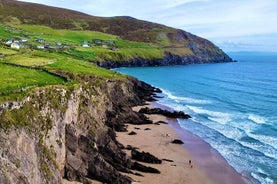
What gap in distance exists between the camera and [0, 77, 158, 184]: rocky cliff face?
31.0m

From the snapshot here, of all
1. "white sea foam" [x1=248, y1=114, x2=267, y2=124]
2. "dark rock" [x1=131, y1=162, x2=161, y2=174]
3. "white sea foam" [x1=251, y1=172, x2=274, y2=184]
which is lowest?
"dark rock" [x1=131, y1=162, x2=161, y2=174]

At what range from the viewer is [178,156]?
55250 mm

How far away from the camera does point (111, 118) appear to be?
66.0 metres

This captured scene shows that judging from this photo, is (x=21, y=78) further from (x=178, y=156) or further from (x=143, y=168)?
(x=178, y=156)

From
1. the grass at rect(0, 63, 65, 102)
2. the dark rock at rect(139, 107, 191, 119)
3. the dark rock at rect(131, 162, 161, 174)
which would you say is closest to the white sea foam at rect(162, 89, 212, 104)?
the dark rock at rect(139, 107, 191, 119)

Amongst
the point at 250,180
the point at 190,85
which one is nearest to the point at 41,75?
the point at 250,180

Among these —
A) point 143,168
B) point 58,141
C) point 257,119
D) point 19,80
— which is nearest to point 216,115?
point 257,119

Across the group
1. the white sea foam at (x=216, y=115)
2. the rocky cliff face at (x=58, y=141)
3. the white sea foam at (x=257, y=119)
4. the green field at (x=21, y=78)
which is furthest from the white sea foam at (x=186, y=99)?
the green field at (x=21, y=78)

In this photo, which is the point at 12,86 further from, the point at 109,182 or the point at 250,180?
the point at 250,180

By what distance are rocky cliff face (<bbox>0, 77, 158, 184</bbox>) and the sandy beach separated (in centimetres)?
502

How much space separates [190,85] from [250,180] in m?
88.5

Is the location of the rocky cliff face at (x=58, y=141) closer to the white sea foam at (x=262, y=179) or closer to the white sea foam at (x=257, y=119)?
the white sea foam at (x=262, y=179)

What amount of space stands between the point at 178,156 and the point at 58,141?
871 inches

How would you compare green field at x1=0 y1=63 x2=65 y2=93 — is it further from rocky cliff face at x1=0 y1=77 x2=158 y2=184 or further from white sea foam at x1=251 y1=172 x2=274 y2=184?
white sea foam at x1=251 y1=172 x2=274 y2=184
